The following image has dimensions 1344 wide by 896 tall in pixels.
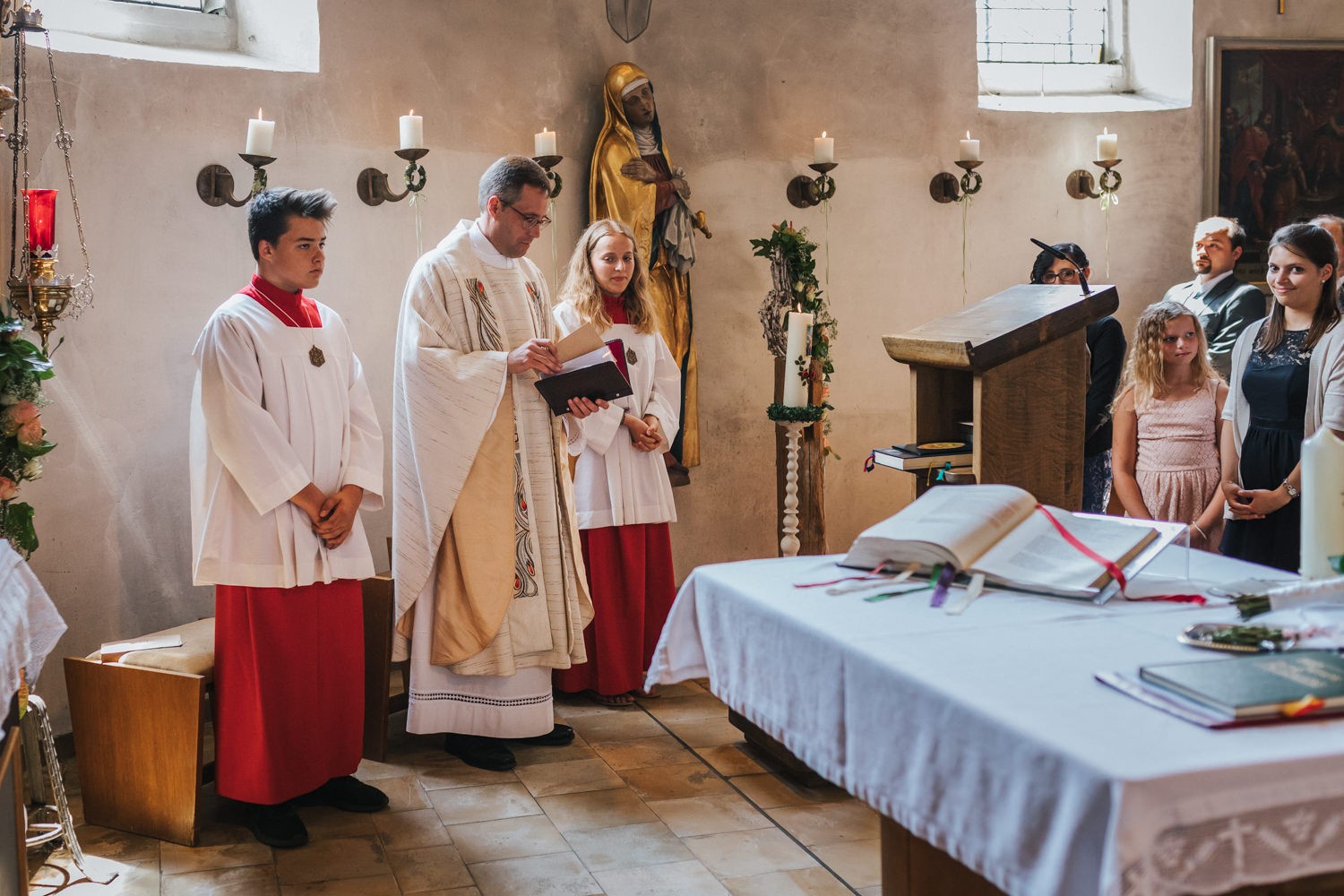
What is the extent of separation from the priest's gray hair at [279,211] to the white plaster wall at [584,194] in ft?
3.73

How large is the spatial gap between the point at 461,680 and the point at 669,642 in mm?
2114

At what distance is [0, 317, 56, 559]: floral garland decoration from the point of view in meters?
2.99

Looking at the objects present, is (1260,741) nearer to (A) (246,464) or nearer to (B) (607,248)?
(A) (246,464)

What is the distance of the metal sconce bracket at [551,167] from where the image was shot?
4.90 meters

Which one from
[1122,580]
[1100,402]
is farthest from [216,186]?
[1122,580]

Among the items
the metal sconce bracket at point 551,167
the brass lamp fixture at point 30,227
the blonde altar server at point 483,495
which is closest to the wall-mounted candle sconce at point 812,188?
the metal sconce bracket at point 551,167

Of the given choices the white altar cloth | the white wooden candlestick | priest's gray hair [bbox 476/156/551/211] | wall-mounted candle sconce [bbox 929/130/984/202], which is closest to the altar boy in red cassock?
priest's gray hair [bbox 476/156/551/211]

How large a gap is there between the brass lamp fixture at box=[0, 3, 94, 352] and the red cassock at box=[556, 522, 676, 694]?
6.41 ft

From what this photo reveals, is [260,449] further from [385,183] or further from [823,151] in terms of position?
[823,151]

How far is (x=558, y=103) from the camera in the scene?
18.2 feet

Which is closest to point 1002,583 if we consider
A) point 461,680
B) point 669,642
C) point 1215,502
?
point 669,642

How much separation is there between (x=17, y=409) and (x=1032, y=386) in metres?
2.36

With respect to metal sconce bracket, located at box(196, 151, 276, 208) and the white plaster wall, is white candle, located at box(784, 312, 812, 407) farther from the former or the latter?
metal sconce bracket, located at box(196, 151, 276, 208)

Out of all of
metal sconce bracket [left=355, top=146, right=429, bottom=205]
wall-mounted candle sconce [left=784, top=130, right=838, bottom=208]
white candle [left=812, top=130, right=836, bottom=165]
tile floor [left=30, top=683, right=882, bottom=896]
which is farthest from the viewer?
wall-mounted candle sconce [left=784, top=130, right=838, bottom=208]
